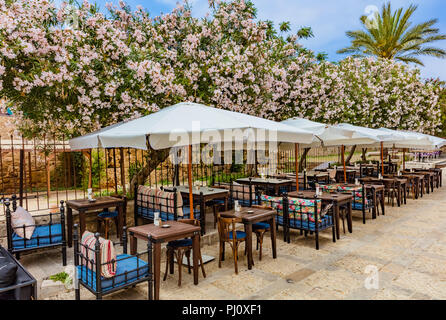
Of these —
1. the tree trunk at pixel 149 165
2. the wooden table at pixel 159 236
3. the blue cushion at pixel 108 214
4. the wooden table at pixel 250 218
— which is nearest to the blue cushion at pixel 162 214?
the blue cushion at pixel 108 214

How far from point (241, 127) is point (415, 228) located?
17.9ft

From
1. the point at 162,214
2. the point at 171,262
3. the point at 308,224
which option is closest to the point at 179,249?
the point at 171,262

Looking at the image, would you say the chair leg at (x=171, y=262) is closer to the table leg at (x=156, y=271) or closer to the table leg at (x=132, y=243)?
the table leg at (x=132, y=243)

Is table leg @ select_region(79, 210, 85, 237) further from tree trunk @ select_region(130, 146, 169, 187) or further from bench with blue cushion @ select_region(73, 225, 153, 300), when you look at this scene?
tree trunk @ select_region(130, 146, 169, 187)

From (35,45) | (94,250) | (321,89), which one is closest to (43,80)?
(35,45)

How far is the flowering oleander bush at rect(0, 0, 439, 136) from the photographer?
600 cm

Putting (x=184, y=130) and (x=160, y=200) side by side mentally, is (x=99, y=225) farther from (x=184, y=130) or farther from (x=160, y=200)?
(x=184, y=130)

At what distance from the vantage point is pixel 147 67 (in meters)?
6.88

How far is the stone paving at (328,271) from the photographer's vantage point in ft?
13.3

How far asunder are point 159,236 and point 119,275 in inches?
25.3

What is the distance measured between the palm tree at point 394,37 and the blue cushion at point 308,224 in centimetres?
1841

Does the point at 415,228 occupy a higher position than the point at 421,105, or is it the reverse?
the point at 421,105

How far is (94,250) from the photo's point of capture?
10.8 feet
